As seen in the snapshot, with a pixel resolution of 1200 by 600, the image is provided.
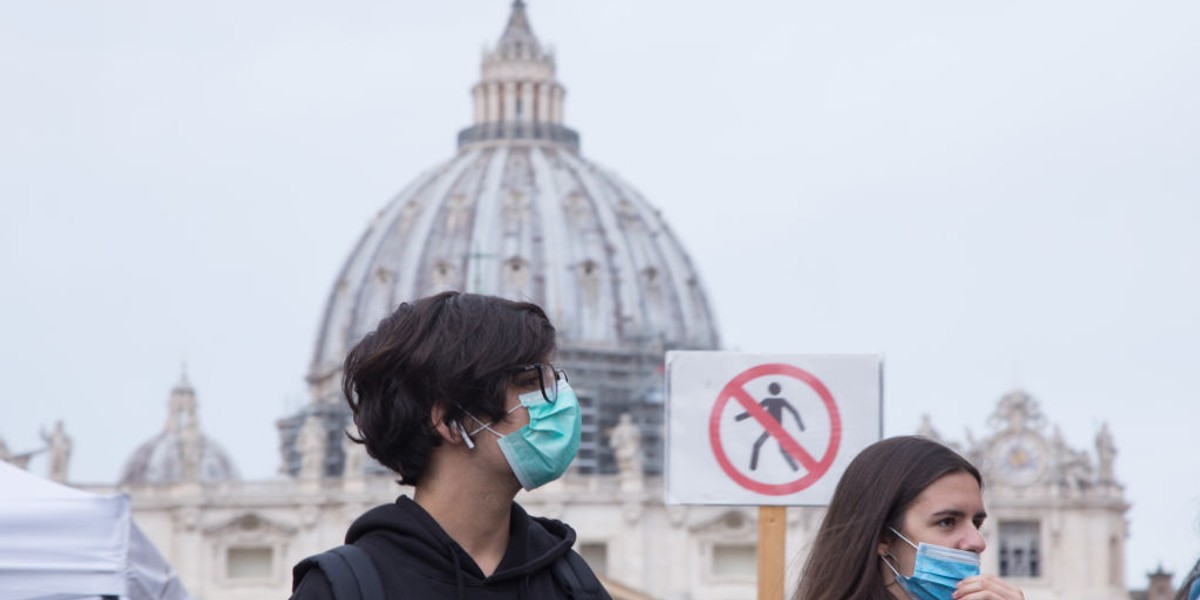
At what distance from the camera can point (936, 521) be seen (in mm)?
6910

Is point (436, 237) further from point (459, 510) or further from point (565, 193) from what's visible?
point (459, 510)

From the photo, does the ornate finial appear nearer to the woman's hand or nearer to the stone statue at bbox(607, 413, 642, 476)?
the stone statue at bbox(607, 413, 642, 476)

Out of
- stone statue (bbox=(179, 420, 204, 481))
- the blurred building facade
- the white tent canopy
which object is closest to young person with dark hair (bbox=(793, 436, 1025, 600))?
the white tent canopy

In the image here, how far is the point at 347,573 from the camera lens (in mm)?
6355

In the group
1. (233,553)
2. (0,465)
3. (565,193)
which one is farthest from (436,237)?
(0,465)

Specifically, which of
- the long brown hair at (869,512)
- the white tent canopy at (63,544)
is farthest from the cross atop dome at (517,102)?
the long brown hair at (869,512)

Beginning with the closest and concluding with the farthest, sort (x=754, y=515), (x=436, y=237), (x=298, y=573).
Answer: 1. (x=298, y=573)
2. (x=754, y=515)
3. (x=436, y=237)

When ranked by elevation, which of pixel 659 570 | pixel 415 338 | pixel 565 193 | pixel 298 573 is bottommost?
pixel 659 570

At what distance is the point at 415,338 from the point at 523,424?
0.33 metres

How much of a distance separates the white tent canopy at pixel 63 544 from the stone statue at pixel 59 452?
Answer: 81433mm

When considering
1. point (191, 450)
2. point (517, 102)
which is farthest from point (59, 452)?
point (517, 102)

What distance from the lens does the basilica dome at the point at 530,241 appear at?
382ft

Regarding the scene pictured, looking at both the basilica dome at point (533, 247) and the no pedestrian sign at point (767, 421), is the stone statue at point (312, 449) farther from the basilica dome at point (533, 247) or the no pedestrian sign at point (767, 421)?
the no pedestrian sign at point (767, 421)

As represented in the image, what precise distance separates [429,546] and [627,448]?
83.5m
